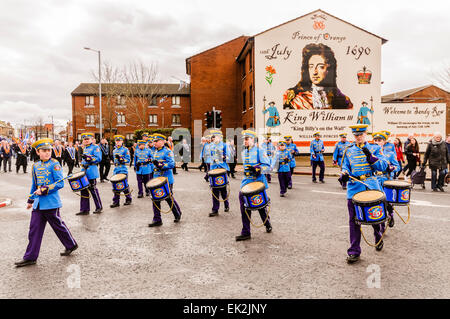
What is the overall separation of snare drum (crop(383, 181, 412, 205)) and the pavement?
2.09ft

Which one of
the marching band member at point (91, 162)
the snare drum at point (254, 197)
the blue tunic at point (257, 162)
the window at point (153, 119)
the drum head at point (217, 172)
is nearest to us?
the snare drum at point (254, 197)

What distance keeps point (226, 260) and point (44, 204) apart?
279 cm

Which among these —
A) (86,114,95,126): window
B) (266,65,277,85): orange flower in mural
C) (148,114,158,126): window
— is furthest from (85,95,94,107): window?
(266,65,277,85): orange flower in mural

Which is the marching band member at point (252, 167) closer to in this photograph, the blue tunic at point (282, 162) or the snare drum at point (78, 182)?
the snare drum at point (78, 182)

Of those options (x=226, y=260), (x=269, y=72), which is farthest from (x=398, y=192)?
(x=269, y=72)

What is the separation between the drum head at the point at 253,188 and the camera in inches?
223

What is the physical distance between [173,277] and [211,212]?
4.05 meters

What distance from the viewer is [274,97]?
85.1 feet

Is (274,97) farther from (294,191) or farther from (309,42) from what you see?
(294,191)

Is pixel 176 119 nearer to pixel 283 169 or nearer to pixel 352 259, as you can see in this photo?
pixel 283 169

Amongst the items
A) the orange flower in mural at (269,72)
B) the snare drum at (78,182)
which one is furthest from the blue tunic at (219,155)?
the orange flower in mural at (269,72)

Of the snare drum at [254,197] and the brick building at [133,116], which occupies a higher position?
the brick building at [133,116]

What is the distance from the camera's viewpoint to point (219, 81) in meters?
35.1

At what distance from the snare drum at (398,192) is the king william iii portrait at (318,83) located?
20493mm
